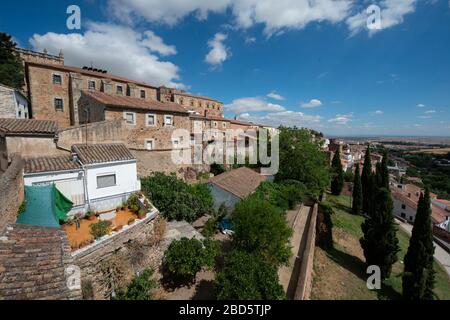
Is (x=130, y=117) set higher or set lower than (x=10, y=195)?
higher

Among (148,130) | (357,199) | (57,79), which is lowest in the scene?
(357,199)

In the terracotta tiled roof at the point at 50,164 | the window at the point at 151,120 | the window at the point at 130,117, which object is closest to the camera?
the terracotta tiled roof at the point at 50,164

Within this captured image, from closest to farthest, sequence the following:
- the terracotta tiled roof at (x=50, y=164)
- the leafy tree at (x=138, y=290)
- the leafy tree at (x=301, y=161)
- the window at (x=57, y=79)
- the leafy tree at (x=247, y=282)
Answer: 1. the leafy tree at (x=247, y=282)
2. the leafy tree at (x=138, y=290)
3. the terracotta tiled roof at (x=50, y=164)
4. the window at (x=57, y=79)
5. the leafy tree at (x=301, y=161)

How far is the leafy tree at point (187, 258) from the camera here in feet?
30.8

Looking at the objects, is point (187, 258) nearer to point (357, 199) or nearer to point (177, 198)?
point (177, 198)

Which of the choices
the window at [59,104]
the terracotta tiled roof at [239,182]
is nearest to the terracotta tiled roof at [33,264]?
the terracotta tiled roof at [239,182]

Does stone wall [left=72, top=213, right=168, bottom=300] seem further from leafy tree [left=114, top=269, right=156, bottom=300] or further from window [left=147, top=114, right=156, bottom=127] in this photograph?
window [left=147, top=114, right=156, bottom=127]

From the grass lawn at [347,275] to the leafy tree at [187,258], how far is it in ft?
21.0

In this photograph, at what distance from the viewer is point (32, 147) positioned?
1095 cm

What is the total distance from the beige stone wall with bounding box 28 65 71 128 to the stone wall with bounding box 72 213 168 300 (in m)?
16.6

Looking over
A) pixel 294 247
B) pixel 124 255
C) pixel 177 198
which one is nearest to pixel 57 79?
pixel 177 198

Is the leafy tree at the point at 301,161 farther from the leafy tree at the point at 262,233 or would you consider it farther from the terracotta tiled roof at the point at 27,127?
the terracotta tiled roof at the point at 27,127

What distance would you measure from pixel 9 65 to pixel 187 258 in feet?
106
